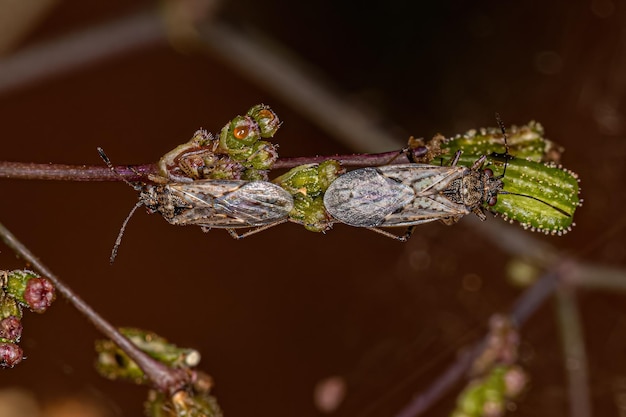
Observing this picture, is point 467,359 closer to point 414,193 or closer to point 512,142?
point 414,193

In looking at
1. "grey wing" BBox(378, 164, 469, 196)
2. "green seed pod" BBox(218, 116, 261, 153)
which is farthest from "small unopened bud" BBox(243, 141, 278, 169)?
"grey wing" BBox(378, 164, 469, 196)

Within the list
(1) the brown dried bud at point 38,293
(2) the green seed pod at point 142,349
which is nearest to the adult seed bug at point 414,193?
(2) the green seed pod at point 142,349

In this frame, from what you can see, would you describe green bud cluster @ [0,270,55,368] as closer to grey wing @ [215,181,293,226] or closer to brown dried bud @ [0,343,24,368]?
brown dried bud @ [0,343,24,368]

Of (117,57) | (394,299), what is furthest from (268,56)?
(394,299)

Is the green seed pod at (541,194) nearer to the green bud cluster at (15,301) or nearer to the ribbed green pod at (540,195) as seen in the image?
the ribbed green pod at (540,195)

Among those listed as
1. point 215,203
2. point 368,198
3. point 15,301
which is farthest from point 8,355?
point 368,198

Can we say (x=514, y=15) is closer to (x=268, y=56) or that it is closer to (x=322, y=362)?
(x=268, y=56)
